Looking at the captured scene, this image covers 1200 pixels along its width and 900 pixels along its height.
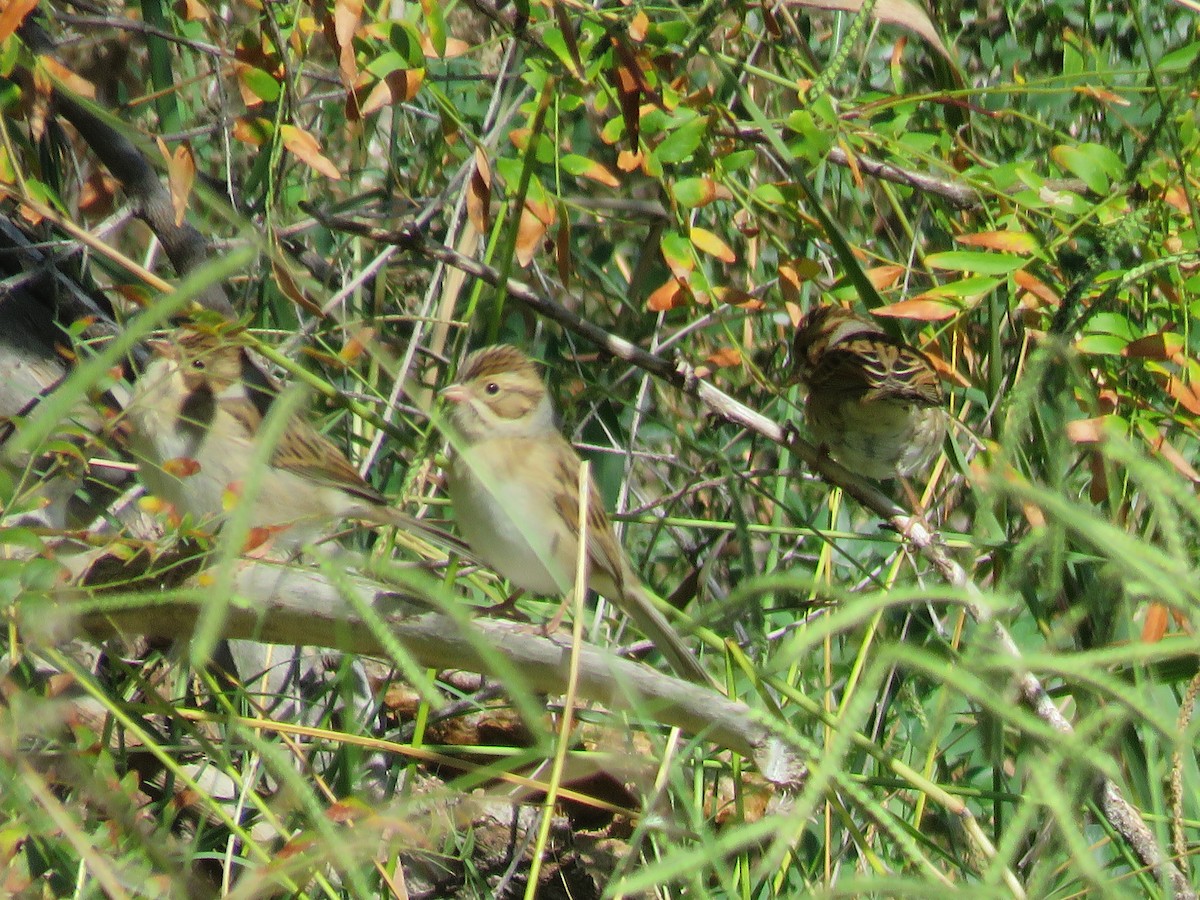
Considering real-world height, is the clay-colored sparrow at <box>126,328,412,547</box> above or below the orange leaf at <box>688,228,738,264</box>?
below

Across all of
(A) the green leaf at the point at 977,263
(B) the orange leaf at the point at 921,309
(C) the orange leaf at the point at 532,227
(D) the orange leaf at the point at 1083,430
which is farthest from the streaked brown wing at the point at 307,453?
(D) the orange leaf at the point at 1083,430

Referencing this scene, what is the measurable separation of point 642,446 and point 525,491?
1.14m

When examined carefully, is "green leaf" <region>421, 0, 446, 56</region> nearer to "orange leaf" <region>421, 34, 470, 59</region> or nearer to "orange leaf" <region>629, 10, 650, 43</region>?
"orange leaf" <region>421, 34, 470, 59</region>

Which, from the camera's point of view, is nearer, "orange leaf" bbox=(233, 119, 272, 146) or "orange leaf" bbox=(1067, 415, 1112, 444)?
"orange leaf" bbox=(1067, 415, 1112, 444)

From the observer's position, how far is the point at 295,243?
11.1 ft

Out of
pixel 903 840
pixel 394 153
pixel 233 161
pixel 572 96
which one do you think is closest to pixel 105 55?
pixel 233 161

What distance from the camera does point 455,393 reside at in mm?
3072

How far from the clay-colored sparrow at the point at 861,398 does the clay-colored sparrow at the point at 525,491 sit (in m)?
0.93

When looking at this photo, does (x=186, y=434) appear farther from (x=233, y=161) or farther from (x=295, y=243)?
(x=233, y=161)

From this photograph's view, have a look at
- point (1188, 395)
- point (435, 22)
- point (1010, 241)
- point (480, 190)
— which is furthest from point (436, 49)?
point (1188, 395)

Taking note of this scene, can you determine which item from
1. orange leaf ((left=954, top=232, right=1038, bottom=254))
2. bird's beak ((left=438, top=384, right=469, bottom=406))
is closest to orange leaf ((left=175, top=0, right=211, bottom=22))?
bird's beak ((left=438, top=384, right=469, bottom=406))

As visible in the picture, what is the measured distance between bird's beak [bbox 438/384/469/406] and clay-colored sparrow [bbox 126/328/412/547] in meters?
0.28

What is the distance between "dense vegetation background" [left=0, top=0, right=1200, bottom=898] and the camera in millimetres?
1545

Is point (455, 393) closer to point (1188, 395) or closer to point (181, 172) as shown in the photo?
point (181, 172)
